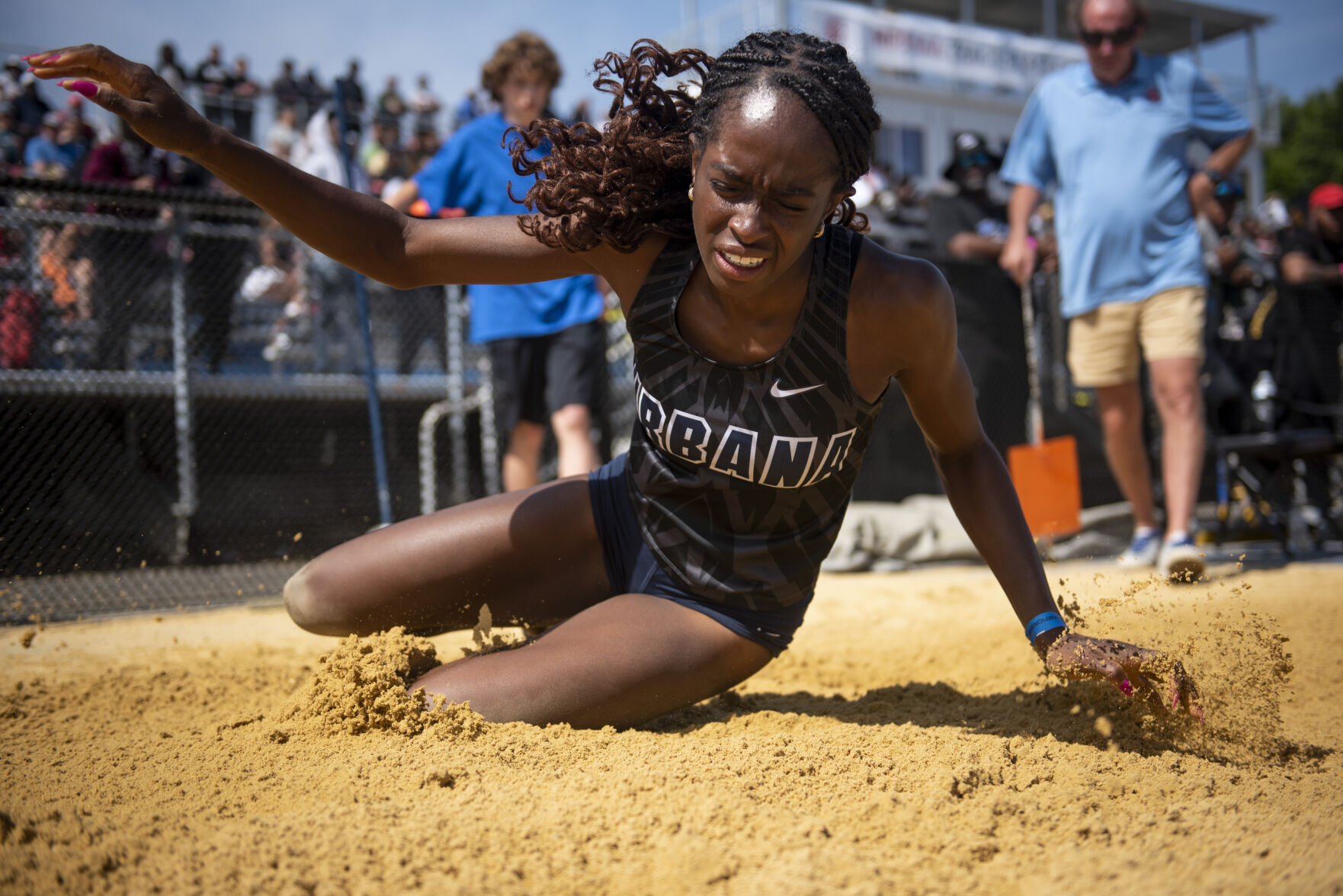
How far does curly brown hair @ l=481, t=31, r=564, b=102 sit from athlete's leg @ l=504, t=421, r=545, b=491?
1.58m

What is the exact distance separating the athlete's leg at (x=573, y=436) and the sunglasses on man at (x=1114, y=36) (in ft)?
9.71

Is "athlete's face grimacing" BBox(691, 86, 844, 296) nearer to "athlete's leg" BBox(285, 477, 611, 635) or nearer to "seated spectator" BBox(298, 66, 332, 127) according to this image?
"athlete's leg" BBox(285, 477, 611, 635)

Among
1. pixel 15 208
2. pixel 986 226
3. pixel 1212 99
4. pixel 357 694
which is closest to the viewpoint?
pixel 357 694

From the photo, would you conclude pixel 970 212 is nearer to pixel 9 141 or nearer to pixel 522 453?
pixel 522 453

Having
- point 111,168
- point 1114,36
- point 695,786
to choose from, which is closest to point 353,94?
point 111,168

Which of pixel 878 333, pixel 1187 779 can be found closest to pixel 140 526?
pixel 878 333

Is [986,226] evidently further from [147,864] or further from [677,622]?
[147,864]

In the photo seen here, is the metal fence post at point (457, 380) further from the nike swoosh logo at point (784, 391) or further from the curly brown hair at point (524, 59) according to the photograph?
the nike swoosh logo at point (784, 391)

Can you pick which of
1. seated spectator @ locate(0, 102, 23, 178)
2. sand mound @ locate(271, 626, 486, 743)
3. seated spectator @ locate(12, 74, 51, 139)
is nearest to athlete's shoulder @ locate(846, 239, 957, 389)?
sand mound @ locate(271, 626, 486, 743)

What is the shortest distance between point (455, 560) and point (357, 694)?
412 millimetres

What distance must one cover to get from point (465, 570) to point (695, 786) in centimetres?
94

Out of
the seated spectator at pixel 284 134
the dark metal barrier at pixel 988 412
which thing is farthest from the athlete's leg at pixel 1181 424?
the seated spectator at pixel 284 134

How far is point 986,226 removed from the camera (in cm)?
673

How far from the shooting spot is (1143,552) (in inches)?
174
